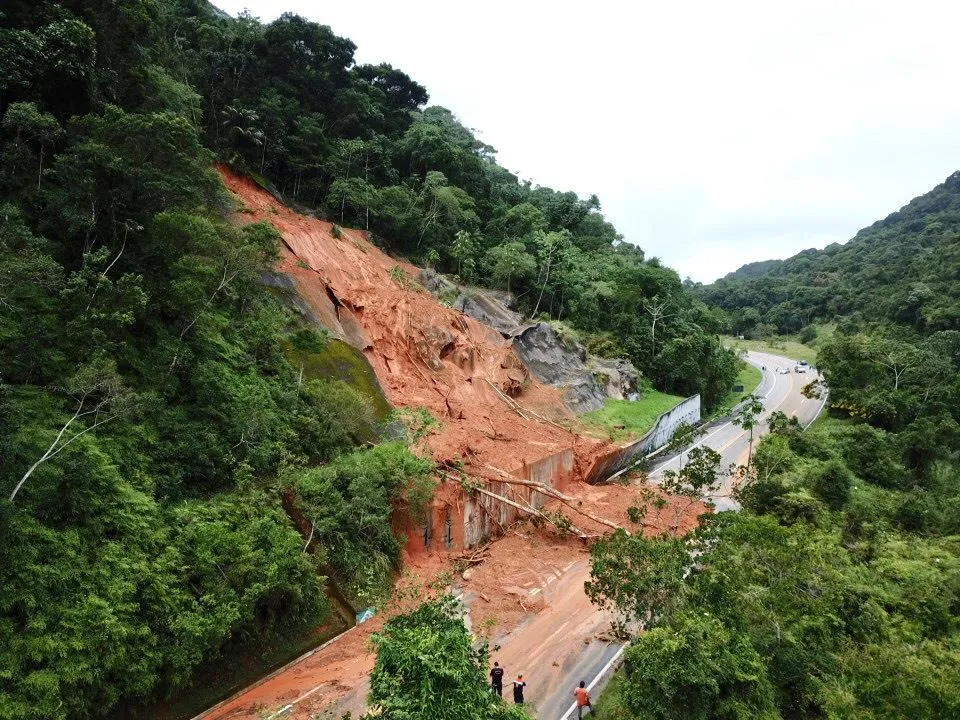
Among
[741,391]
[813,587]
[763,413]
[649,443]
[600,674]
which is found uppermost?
[741,391]

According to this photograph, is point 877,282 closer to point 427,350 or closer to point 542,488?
point 427,350

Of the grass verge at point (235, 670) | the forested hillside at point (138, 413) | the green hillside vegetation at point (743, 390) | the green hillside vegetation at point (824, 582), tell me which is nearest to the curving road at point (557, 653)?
the grass verge at point (235, 670)

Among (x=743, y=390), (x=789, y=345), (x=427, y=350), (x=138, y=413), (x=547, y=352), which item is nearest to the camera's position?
(x=138, y=413)

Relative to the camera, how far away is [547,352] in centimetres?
3672

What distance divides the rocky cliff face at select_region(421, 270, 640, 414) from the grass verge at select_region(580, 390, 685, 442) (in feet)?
2.78

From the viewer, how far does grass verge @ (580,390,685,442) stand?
31.7 m

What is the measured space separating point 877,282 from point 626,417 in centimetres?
6921

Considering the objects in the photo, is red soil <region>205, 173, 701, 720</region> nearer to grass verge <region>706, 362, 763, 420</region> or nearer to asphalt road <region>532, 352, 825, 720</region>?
asphalt road <region>532, 352, 825, 720</region>

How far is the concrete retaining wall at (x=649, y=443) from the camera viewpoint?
28.3 metres

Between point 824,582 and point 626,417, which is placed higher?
point 626,417

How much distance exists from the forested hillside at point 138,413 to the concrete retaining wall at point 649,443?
12657 millimetres

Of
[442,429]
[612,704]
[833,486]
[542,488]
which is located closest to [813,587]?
[612,704]

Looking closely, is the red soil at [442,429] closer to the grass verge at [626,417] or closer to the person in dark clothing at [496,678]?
the grass verge at [626,417]

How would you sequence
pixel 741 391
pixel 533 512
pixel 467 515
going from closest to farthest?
pixel 467 515
pixel 533 512
pixel 741 391
